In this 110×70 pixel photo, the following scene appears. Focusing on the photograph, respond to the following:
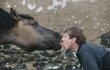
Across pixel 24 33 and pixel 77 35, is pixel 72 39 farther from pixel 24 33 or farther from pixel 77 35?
pixel 24 33

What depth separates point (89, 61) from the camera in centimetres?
484

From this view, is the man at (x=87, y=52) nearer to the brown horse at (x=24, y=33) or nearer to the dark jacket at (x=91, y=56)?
the dark jacket at (x=91, y=56)

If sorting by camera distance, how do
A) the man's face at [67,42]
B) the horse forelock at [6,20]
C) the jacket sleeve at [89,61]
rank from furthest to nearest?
the horse forelock at [6,20] < the man's face at [67,42] < the jacket sleeve at [89,61]

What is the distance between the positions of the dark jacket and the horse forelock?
163 centimetres

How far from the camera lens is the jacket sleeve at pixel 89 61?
15.8 ft

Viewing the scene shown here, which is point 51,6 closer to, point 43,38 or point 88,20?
point 88,20

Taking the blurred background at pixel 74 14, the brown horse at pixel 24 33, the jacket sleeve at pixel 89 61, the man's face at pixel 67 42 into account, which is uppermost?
the blurred background at pixel 74 14

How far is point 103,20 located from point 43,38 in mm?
1570

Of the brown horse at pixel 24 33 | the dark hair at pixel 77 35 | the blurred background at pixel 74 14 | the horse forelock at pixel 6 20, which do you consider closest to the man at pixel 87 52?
the dark hair at pixel 77 35

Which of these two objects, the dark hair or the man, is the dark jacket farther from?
the dark hair

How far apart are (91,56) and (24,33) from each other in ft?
5.91

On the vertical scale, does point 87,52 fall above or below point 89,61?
above

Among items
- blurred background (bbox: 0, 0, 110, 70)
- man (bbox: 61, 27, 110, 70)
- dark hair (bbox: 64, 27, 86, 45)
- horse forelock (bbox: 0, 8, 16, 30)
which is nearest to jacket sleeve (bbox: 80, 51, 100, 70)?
man (bbox: 61, 27, 110, 70)

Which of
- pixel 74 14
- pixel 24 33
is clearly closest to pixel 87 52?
pixel 24 33
